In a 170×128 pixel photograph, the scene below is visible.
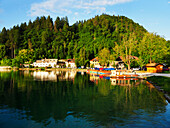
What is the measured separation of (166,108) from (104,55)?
3732 inches

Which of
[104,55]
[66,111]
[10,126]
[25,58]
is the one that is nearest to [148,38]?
[104,55]

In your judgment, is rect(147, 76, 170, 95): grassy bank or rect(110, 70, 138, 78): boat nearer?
rect(147, 76, 170, 95): grassy bank

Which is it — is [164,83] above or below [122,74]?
below

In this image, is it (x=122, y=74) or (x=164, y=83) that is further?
(x=122, y=74)

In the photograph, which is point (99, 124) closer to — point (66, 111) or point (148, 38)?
point (66, 111)

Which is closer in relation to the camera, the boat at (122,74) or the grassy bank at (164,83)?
the grassy bank at (164,83)

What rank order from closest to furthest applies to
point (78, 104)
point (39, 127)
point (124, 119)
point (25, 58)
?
point (39, 127)
point (124, 119)
point (78, 104)
point (25, 58)

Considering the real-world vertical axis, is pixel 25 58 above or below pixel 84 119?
above

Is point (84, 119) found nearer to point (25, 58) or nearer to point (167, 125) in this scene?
point (167, 125)

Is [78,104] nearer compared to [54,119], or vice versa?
[54,119]

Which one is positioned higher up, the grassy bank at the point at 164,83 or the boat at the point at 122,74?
the boat at the point at 122,74

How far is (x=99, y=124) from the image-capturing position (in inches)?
591

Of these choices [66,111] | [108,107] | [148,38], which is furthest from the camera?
[148,38]

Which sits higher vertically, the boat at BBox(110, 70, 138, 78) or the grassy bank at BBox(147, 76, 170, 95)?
the boat at BBox(110, 70, 138, 78)
